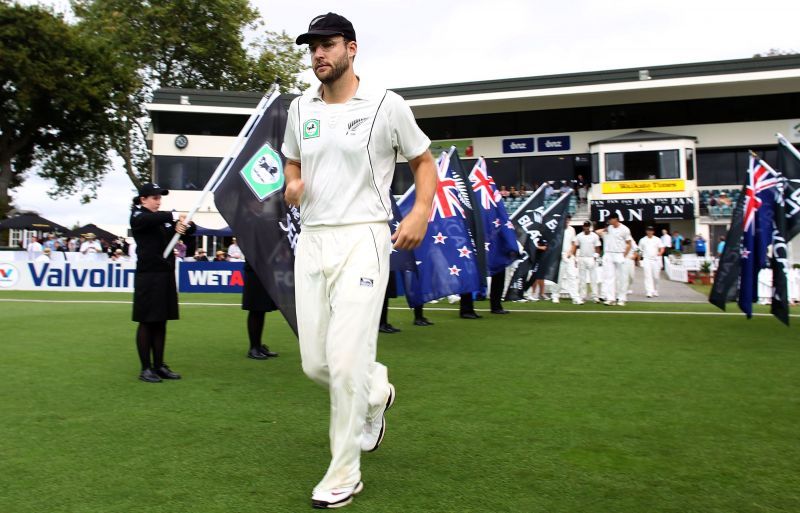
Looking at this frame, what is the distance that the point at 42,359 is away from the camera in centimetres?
790

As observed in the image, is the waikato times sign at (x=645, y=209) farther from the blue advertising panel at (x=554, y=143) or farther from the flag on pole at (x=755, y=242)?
the flag on pole at (x=755, y=242)

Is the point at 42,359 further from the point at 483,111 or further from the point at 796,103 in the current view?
the point at 796,103

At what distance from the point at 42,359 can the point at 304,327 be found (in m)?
5.86

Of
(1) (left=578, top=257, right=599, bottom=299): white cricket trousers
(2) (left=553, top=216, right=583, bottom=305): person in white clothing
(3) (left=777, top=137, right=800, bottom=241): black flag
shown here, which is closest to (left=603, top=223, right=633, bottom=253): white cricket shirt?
(1) (left=578, top=257, right=599, bottom=299): white cricket trousers

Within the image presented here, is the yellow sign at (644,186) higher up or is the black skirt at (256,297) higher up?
the yellow sign at (644,186)

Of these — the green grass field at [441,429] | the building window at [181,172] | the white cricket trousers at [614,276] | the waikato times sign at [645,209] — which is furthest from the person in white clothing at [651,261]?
the building window at [181,172]

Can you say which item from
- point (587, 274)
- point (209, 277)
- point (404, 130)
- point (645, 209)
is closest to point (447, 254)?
point (404, 130)

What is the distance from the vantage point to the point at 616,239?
16.0 metres

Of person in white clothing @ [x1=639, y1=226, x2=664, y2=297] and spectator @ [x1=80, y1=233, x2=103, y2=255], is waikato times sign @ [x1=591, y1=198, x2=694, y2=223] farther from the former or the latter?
spectator @ [x1=80, y1=233, x2=103, y2=255]

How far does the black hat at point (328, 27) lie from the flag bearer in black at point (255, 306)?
15.0 ft

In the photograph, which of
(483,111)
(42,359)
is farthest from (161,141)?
(42,359)

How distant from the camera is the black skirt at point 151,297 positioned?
6504mm

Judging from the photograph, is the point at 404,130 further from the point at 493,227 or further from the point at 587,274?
the point at 587,274

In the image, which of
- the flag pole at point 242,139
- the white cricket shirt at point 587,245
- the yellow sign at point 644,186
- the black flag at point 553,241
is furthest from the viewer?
the yellow sign at point 644,186
